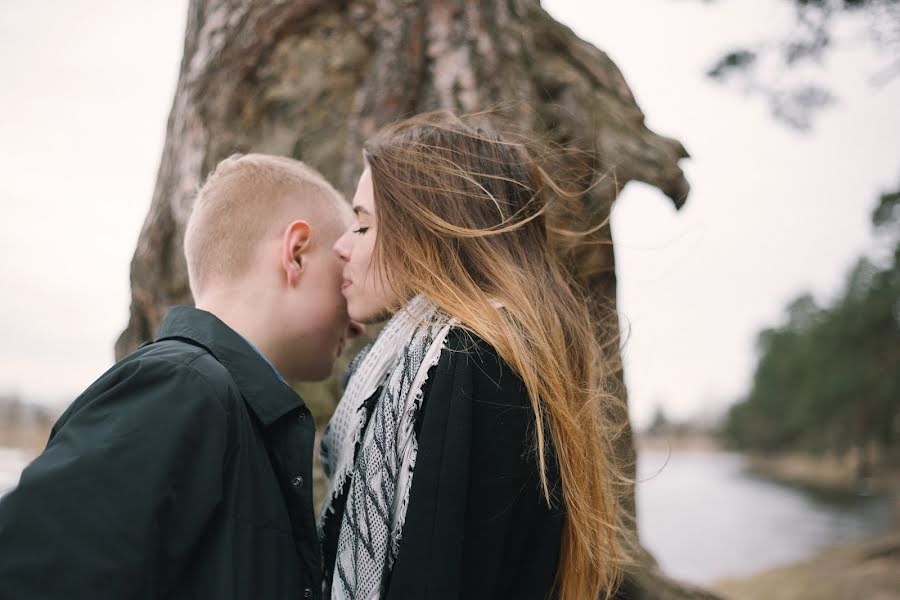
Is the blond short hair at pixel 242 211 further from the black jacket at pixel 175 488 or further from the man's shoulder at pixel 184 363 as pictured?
the man's shoulder at pixel 184 363

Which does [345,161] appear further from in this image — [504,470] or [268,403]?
[504,470]

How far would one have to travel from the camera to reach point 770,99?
17.1 feet

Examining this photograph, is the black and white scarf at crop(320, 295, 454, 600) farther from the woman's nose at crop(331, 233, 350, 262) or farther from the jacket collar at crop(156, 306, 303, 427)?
the woman's nose at crop(331, 233, 350, 262)

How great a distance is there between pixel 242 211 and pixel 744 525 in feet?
81.8

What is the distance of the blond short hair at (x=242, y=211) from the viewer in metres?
1.94

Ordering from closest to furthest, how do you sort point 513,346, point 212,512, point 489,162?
point 212,512 → point 513,346 → point 489,162

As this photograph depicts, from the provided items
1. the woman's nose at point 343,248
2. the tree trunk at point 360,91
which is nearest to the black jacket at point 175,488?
the woman's nose at point 343,248

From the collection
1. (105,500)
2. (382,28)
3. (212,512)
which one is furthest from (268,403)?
(382,28)

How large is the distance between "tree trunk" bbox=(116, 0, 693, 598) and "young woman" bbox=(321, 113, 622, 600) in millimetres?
980

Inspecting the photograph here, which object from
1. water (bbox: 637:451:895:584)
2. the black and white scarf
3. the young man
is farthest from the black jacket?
water (bbox: 637:451:895:584)

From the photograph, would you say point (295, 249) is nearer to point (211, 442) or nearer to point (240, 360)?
point (240, 360)

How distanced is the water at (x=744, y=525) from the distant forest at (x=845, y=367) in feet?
8.11

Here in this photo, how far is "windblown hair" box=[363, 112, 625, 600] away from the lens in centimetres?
157

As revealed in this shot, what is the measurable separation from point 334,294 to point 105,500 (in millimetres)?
860
